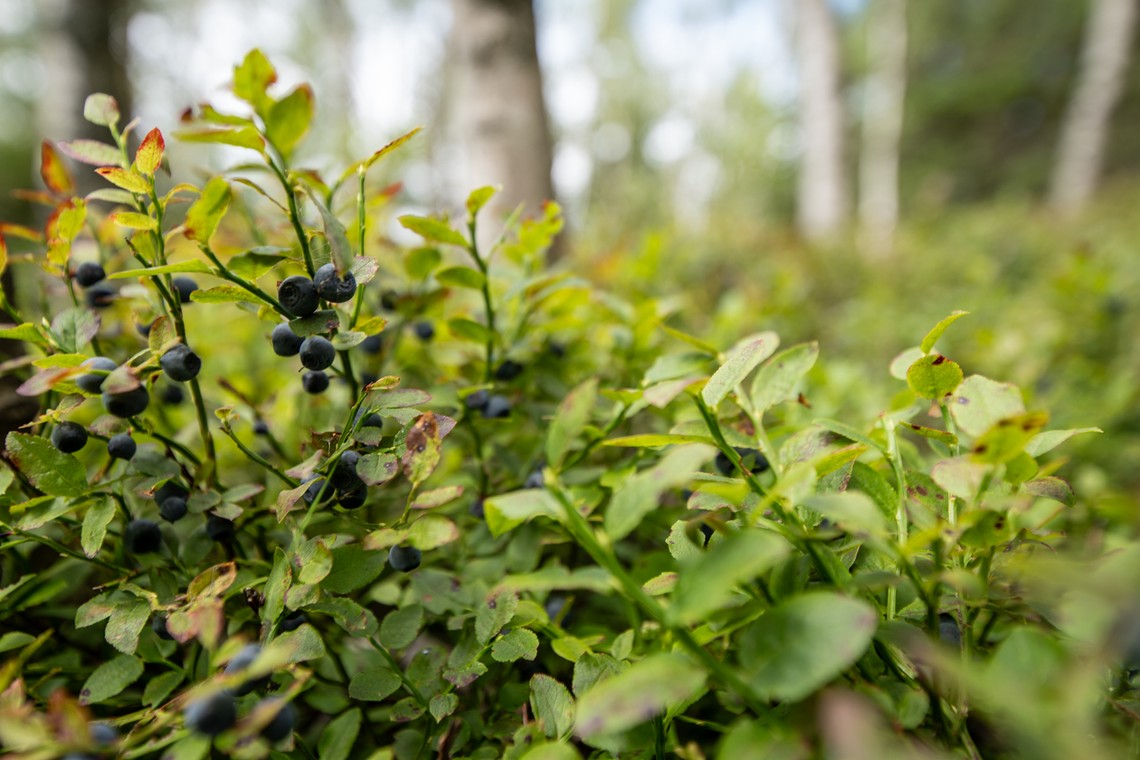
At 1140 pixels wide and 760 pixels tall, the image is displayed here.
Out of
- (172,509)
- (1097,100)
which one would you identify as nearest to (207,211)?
(172,509)

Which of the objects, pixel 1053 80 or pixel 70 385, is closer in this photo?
pixel 70 385

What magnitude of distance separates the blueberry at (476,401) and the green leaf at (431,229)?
180mm

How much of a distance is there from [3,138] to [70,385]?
68.0ft

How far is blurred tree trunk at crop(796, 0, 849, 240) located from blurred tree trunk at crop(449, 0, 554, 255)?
19.3ft

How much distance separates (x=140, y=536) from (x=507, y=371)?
1.47ft

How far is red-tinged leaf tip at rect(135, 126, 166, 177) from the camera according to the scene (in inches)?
21.9

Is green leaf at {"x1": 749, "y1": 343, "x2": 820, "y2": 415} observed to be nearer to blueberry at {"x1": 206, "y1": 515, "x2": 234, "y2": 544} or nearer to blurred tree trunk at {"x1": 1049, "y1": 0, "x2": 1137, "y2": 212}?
blueberry at {"x1": 206, "y1": 515, "x2": 234, "y2": 544}

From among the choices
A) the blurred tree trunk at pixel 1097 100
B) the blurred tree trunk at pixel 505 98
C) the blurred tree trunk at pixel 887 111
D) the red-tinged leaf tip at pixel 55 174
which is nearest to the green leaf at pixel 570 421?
the red-tinged leaf tip at pixel 55 174

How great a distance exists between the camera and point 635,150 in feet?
71.8

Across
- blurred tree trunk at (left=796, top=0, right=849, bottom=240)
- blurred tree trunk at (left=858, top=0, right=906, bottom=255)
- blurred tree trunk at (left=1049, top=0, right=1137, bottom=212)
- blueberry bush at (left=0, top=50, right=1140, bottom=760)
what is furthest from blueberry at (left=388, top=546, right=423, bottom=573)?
blurred tree trunk at (left=858, top=0, right=906, bottom=255)

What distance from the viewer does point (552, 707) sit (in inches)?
19.4

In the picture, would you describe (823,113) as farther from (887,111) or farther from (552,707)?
(552,707)

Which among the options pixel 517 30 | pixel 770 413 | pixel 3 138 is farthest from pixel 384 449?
pixel 3 138

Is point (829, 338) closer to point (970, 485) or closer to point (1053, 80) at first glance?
point (970, 485)
